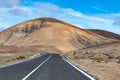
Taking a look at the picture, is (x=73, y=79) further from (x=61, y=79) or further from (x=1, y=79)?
(x=1, y=79)

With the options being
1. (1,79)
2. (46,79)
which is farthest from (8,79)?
(46,79)

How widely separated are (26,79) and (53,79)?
1518mm

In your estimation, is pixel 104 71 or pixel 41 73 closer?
pixel 41 73

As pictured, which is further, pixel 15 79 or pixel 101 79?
pixel 101 79

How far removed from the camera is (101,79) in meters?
21.3

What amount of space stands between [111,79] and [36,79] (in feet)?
14.6

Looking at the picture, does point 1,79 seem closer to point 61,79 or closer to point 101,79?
point 61,79

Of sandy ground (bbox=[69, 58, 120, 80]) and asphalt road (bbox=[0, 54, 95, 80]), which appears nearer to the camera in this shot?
asphalt road (bbox=[0, 54, 95, 80])

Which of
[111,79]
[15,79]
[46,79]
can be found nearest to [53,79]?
[46,79]

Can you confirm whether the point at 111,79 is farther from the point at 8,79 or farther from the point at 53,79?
the point at 8,79

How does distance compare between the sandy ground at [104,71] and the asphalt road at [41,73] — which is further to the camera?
the sandy ground at [104,71]

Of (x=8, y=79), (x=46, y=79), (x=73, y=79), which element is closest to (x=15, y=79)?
(x=8, y=79)

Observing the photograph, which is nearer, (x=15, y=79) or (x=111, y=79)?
(x=15, y=79)

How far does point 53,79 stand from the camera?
65.9ft
